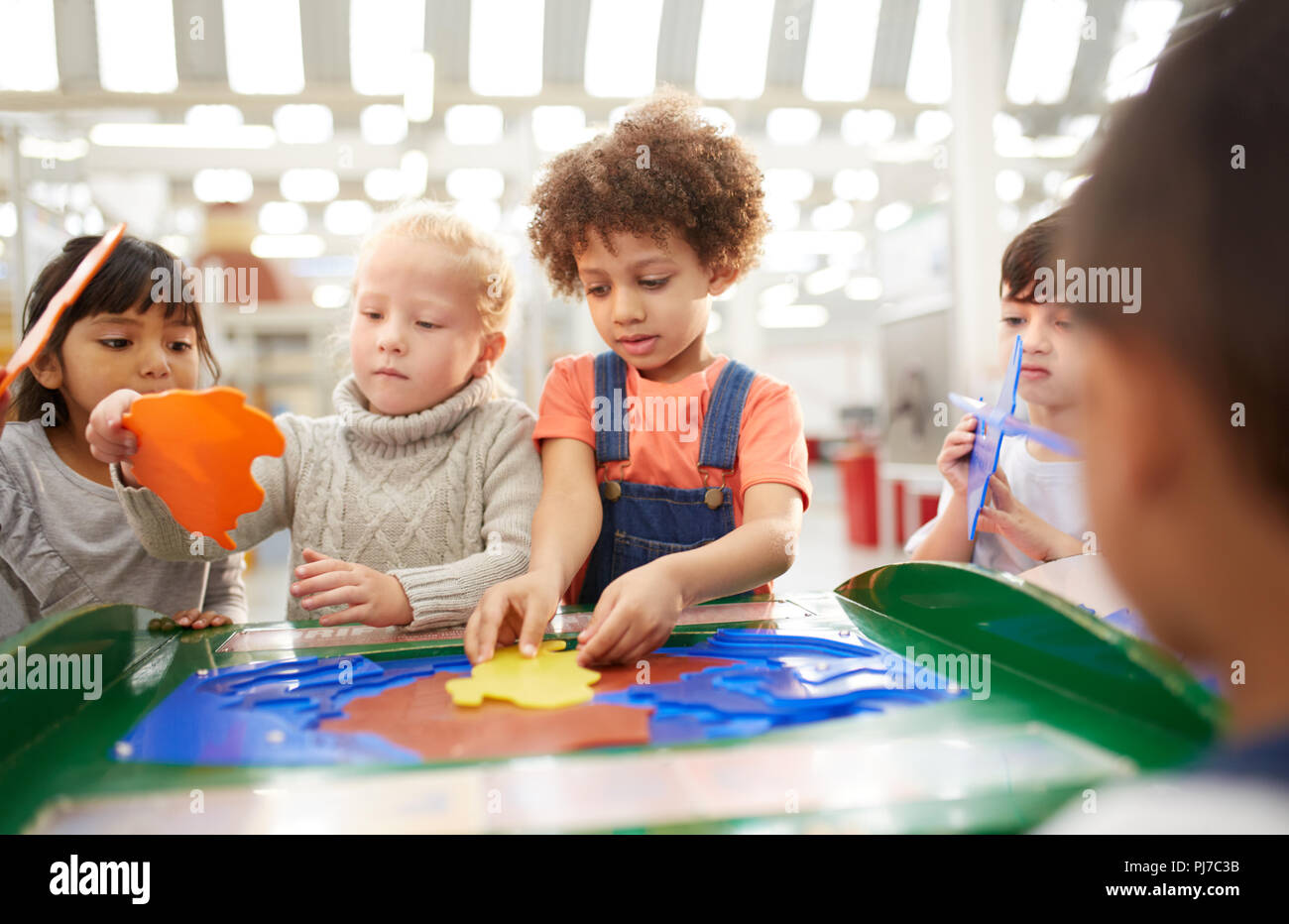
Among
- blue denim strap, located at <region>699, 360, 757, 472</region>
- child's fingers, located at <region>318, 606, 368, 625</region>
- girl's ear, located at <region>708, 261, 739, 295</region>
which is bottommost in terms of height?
child's fingers, located at <region>318, 606, 368, 625</region>

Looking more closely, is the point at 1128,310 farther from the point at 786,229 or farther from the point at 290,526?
the point at 786,229

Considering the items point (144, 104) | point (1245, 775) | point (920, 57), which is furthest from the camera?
point (920, 57)

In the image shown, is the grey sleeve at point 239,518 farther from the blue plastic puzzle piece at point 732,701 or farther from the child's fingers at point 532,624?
the blue plastic puzzle piece at point 732,701

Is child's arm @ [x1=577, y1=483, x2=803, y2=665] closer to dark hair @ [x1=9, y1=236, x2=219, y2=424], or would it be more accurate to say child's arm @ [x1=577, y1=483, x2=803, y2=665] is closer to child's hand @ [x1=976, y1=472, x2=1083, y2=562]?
child's hand @ [x1=976, y1=472, x2=1083, y2=562]

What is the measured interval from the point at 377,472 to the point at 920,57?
4.87 meters

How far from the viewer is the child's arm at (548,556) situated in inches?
30.9

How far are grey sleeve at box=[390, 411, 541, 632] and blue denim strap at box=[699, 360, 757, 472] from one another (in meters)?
0.23

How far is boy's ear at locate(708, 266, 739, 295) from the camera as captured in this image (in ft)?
3.79

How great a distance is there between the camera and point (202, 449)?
79 cm

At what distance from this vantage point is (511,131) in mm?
5137

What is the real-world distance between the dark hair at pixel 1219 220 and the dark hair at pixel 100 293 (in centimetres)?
114

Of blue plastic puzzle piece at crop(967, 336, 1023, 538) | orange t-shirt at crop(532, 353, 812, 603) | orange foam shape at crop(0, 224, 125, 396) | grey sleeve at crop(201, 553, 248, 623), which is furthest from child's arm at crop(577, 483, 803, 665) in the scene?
grey sleeve at crop(201, 553, 248, 623)

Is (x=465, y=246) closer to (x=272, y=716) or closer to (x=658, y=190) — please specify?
(x=658, y=190)

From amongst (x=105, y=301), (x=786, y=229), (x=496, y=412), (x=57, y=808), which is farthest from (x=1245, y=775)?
(x=786, y=229)
